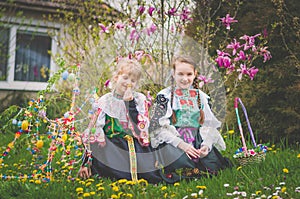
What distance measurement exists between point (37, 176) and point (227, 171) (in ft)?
5.27

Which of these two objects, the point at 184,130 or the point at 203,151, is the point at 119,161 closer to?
the point at 184,130

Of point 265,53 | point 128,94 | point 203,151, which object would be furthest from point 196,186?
point 265,53

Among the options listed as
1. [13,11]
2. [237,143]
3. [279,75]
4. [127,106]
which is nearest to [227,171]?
[127,106]

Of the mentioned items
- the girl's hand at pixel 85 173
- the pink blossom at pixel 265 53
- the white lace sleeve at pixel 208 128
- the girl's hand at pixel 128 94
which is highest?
the pink blossom at pixel 265 53

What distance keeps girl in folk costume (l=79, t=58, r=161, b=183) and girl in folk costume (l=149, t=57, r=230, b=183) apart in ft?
0.37

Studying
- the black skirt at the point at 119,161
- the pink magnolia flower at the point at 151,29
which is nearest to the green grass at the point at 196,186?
the black skirt at the point at 119,161

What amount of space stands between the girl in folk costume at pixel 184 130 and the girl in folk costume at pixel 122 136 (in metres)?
0.11

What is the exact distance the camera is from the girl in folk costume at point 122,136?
11.1 feet

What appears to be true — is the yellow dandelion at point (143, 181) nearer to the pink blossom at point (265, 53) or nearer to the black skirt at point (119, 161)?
the black skirt at point (119, 161)

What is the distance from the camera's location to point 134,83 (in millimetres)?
3488

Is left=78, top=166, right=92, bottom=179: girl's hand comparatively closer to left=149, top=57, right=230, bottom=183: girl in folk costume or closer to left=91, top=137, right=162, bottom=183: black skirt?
left=91, top=137, right=162, bottom=183: black skirt

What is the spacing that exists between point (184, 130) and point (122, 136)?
54 cm

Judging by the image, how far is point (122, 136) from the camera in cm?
346

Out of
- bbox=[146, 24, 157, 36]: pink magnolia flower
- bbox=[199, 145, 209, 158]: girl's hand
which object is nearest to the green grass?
bbox=[199, 145, 209, 158]: girl's hand
